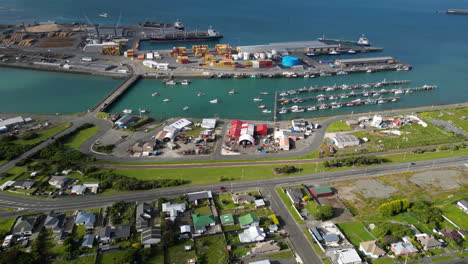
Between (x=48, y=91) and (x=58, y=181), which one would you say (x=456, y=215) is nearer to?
(x=58, y=181)

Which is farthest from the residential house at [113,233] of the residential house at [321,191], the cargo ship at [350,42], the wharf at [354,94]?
the cargo ship at [350,42]

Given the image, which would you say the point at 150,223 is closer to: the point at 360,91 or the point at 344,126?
the point at 344,126

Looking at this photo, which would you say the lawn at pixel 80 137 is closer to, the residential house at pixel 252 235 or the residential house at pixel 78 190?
the residential house at pixel 78 190

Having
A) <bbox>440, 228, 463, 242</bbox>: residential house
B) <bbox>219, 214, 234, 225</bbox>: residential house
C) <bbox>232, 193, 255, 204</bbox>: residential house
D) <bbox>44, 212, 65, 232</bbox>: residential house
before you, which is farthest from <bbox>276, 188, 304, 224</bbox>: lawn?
<bbox>44, 212, 65, 232</bbox>: residential house

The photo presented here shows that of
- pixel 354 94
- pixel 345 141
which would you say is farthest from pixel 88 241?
pixel 354 94

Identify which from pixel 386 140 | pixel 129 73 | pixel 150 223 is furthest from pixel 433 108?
pixel 129 73
